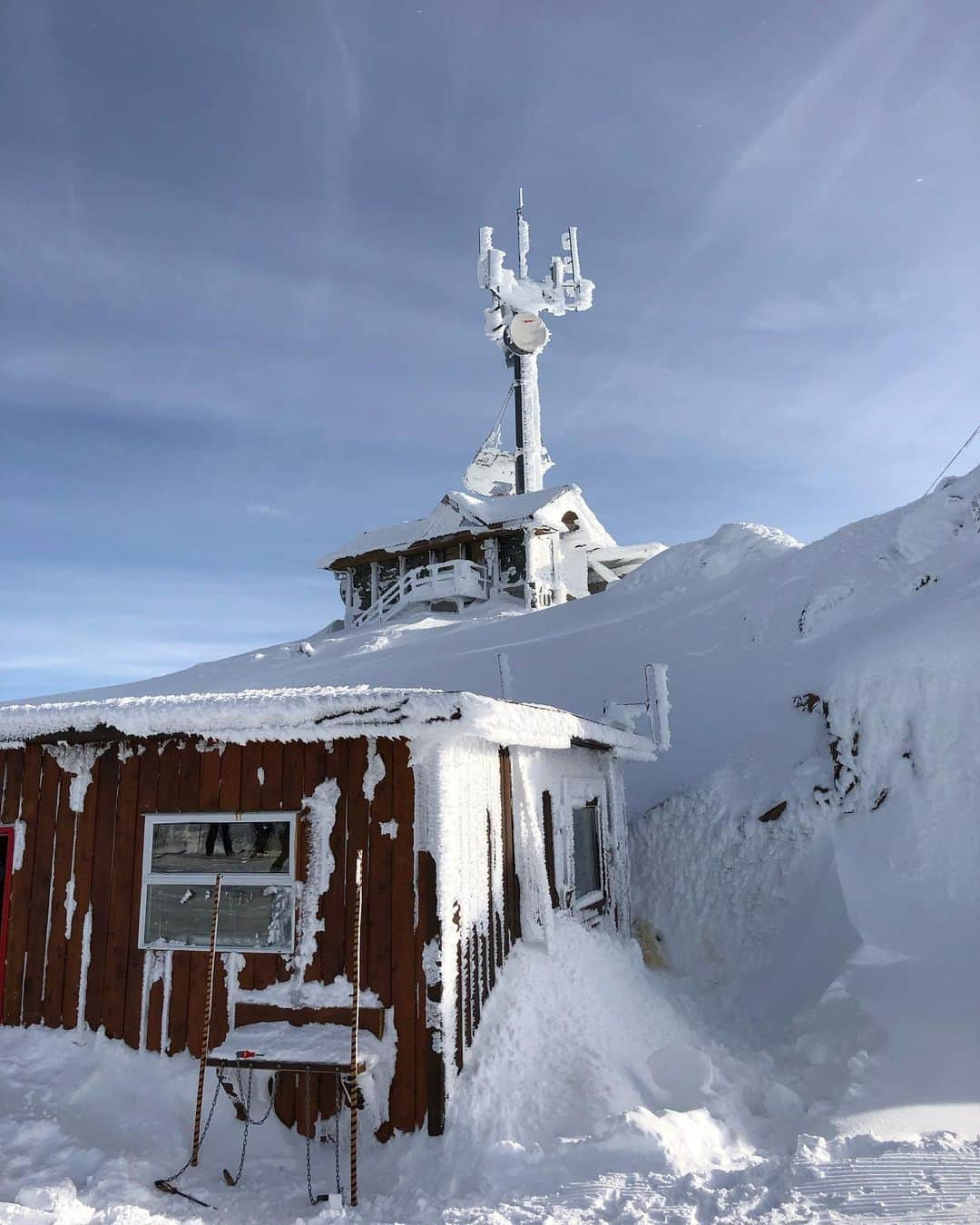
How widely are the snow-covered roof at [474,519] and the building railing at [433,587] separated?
1.35 meters

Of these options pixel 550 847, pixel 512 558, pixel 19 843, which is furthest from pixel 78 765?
pixel 512 558

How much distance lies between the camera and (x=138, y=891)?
7.08 metres

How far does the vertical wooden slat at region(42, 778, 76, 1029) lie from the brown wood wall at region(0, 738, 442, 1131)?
11 millimetres

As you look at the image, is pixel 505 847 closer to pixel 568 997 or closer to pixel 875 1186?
pixel 568 997

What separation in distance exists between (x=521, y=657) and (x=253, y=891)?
1419 cm

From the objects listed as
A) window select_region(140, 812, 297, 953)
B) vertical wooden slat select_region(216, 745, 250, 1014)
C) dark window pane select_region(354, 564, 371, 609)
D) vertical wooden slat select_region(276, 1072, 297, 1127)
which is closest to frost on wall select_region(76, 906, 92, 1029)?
window select_region(140, 812, 297, 953)

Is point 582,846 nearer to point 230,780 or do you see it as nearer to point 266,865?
point 266,865

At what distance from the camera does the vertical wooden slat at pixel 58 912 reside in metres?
7.11

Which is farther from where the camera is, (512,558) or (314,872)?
(512,558)

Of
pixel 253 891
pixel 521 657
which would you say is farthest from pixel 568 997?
pixel 521 657

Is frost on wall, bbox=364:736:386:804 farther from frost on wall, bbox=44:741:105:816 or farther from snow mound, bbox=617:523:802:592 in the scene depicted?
snow mound, bbox=617:523:802:592

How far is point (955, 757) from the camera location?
1059 cm

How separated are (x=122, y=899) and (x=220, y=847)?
3.36 ft

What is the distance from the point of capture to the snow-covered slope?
5.75m
